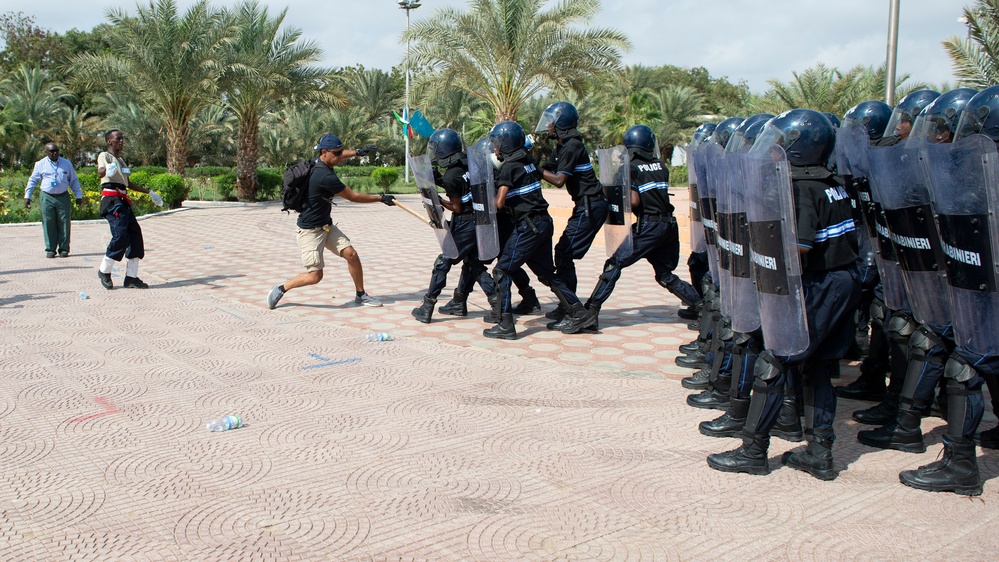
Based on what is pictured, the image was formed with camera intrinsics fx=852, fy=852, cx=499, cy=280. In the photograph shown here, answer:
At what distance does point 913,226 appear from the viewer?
4148 millimetres

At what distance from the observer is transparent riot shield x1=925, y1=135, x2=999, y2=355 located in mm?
3662

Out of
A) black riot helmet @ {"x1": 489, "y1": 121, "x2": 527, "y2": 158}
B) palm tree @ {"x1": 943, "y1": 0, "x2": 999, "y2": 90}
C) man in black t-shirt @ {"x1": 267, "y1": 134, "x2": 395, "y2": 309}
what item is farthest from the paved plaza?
palm tree @ {"x1": 943, "y1": 0, "x2": 999, "y2": 90}

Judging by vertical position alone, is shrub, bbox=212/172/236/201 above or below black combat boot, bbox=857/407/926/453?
above

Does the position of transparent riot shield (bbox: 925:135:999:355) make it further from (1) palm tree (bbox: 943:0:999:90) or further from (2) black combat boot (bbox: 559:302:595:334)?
(1) palm tree (bbox: 943:0:999:90)

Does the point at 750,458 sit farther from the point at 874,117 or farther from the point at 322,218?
the point at 322,218

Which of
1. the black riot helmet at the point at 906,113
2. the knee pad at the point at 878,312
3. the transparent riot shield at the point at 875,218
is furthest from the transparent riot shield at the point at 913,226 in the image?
the knee pad at the point at 878,312

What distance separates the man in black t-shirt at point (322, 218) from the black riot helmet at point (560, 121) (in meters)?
1.81

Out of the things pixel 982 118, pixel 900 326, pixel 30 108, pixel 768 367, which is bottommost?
pixel 768 367

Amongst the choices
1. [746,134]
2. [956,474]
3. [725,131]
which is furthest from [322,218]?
[956,474]

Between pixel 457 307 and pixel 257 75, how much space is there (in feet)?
56.5

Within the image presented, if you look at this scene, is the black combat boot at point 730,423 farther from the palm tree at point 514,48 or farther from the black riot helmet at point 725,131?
the palm tree at point 514,48

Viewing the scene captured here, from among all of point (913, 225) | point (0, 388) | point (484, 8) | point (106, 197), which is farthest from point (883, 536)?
point (484, 8)

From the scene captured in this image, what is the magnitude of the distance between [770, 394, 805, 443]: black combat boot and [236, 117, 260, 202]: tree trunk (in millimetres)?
22774

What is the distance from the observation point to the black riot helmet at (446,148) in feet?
24.7
